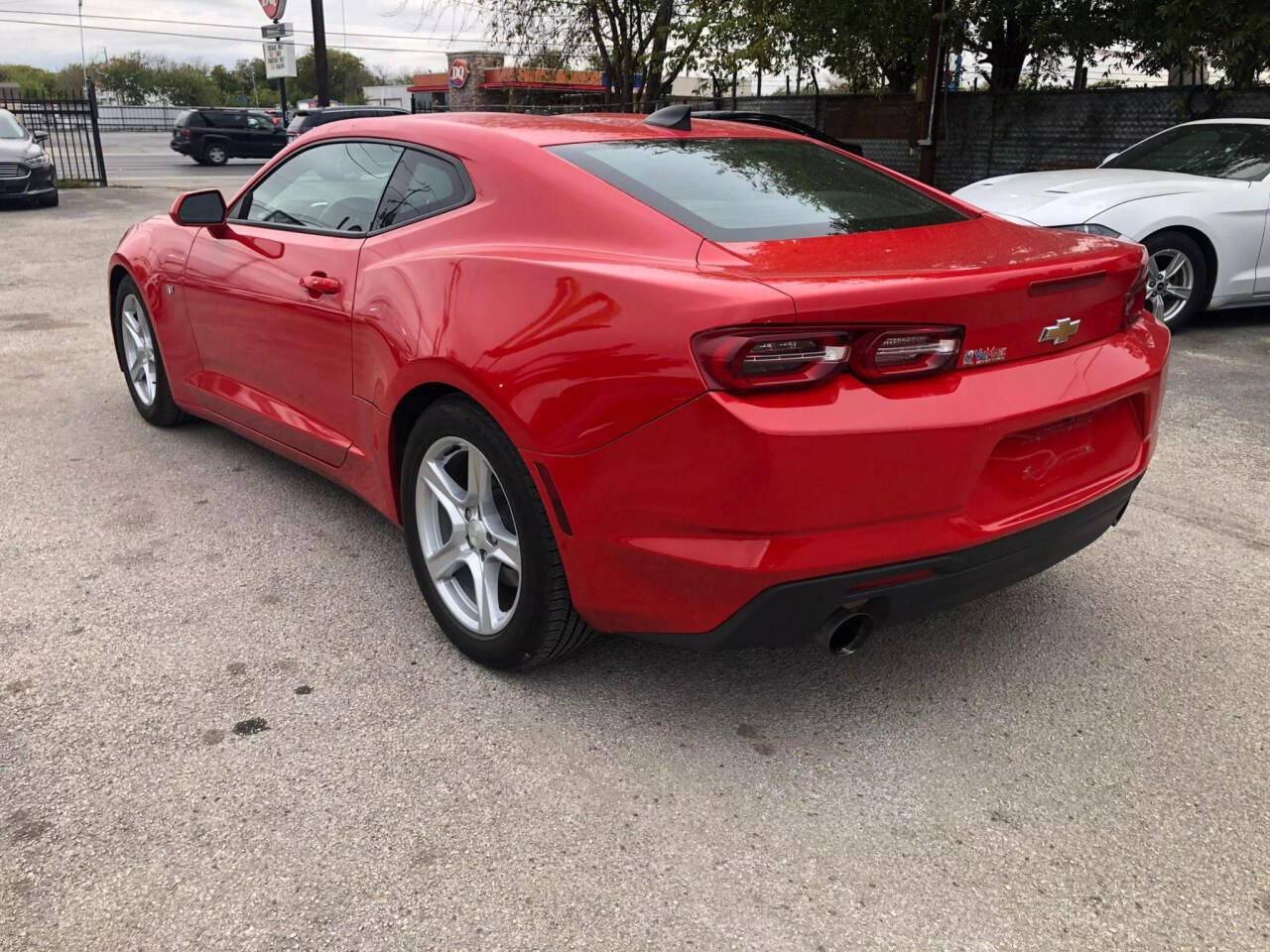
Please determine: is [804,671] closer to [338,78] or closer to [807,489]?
[807,489]

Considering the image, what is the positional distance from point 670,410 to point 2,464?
374 centimetres

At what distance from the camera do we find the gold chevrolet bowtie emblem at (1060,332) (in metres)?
2.51

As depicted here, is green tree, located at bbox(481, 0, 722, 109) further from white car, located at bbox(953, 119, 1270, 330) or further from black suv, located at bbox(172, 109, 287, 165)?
black suv, located at bbox(172, 109, 287, 165)

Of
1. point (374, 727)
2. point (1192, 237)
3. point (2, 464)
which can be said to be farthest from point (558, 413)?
Answer: point (1192, 237)

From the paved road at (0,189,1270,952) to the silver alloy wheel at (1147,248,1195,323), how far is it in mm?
3646

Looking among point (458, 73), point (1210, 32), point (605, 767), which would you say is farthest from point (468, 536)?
point (458, 73)

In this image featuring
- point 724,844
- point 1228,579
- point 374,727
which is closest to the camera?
point 724,844

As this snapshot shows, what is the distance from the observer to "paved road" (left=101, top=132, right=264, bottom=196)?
22875 millimetres

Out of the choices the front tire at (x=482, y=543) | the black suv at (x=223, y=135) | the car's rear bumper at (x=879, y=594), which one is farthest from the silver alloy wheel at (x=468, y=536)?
the black suv at (x=223, y=135)

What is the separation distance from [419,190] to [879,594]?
188 cm

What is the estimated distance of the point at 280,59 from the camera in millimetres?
23047

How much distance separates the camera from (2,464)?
15.4ft

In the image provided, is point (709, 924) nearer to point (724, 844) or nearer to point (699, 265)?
point (724, 844)

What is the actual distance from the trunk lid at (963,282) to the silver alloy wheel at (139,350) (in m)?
3.44
